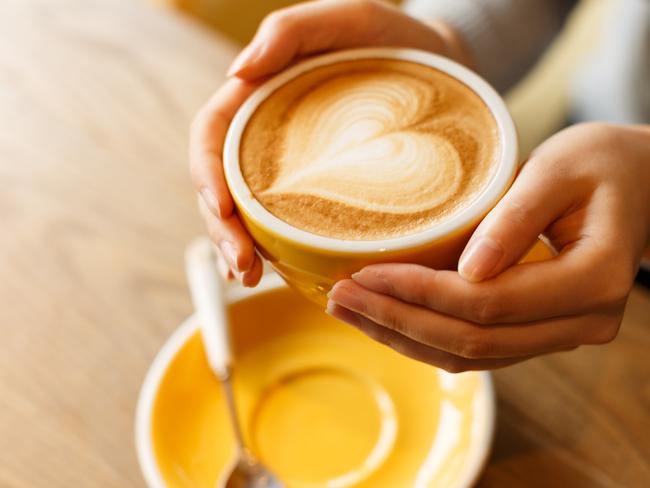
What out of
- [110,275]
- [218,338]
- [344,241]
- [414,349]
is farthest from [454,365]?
[110,275]

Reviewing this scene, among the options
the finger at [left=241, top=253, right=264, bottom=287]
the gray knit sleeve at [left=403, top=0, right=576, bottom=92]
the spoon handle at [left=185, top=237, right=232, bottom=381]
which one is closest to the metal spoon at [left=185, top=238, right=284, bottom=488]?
the spoon handle at [left=185, top=237, right=232, bottom=381]

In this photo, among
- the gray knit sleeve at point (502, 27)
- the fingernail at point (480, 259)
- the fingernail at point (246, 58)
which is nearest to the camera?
the fingernail at point (480, 259)

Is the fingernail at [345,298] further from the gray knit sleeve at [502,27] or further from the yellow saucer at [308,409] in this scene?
the gray knit sleeve at [502,27]

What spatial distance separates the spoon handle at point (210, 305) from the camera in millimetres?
641

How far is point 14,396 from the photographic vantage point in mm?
705

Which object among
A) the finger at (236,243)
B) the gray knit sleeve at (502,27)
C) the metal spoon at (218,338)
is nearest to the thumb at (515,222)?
the finger at (236,243)

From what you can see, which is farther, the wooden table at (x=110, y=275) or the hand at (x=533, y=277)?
the wooden table at (x=110, y=275)

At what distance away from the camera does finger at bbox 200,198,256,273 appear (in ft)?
→ 1.66

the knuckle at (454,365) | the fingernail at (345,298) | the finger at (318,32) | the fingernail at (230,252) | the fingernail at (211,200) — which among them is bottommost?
the knuckle at (454,365)

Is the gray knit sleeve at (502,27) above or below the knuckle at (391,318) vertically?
above

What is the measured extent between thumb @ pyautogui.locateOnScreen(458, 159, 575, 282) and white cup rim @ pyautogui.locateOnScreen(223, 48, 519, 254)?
0.04 feet

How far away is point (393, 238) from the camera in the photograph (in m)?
0.46

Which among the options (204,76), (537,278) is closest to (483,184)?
(537,278)

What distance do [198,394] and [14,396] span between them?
19 cm
